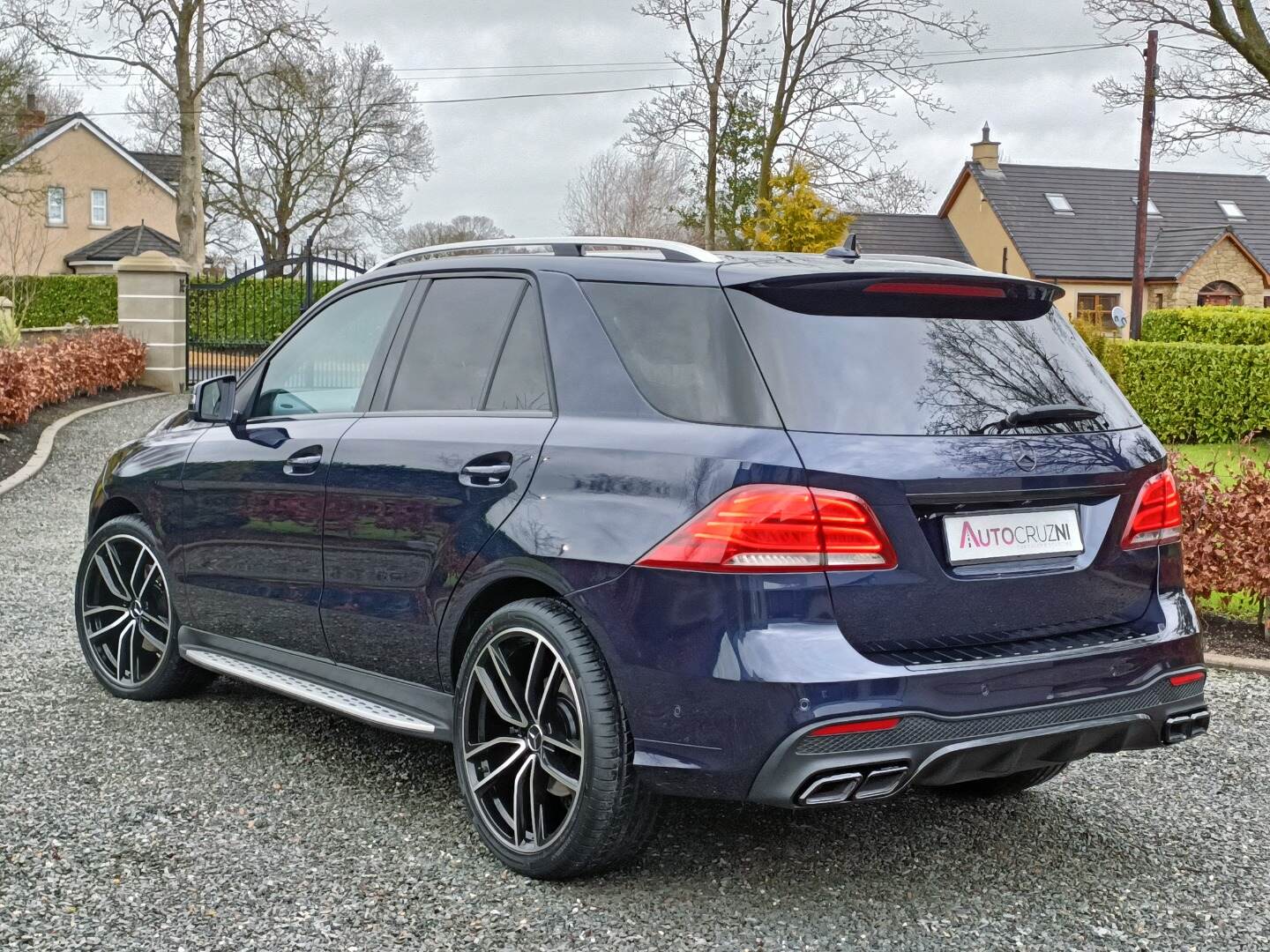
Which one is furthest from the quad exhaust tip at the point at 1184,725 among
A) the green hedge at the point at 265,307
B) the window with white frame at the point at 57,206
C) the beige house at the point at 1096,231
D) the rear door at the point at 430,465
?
the window with white frame at the point at 57,206

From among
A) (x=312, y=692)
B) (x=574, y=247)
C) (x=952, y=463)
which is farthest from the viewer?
(x=312, y=692)

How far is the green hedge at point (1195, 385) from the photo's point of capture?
21.1m

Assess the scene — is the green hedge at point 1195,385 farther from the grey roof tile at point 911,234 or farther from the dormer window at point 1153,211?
the dormer window at point 1153,211

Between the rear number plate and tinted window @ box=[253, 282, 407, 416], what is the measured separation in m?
2.18

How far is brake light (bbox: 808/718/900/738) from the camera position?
10.9 feet

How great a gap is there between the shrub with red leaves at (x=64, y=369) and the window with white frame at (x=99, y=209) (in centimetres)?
3769

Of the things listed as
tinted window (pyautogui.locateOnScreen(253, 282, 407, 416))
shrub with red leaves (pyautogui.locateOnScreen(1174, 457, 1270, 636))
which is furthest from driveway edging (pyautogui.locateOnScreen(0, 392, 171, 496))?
shrub with red leaves (pyautogui.locateOnScreen(1174, 457, 1270, 636))

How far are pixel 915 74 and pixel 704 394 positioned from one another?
29278 mm

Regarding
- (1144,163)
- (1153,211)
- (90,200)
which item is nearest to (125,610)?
(1144,163)

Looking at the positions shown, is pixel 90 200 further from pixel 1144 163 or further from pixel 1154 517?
pixel 1154 517

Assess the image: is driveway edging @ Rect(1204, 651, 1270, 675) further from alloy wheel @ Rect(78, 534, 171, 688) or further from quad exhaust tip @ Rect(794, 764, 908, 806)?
alloy wheel @ Rect(78, 534, 171, 688)

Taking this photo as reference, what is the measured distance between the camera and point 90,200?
57250 mm

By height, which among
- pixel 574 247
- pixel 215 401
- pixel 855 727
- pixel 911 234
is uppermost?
pixel 911 234

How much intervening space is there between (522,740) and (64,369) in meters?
16.8
